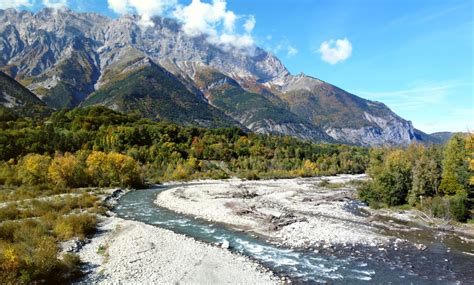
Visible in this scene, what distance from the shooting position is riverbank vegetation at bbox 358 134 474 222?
1599 inches

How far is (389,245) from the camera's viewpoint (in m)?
28.9

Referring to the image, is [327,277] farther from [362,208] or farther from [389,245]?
[362,208]

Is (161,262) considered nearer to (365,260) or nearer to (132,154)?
(365,260)

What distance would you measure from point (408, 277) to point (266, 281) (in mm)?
9202

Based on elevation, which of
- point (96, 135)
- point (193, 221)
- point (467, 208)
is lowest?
point (193, 221)

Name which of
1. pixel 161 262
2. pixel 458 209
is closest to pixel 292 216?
pixel 458 209

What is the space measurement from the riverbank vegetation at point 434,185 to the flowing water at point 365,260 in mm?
7746

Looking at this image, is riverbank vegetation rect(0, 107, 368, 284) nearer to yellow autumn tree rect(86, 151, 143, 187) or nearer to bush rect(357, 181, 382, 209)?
yellow autumn tree rect(86, 151, 143, 187)

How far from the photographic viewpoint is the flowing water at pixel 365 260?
21797 mm

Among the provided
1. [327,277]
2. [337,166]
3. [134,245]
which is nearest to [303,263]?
[327,277]

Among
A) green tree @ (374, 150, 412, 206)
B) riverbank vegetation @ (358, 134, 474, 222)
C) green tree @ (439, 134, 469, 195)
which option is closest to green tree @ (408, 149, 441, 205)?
riverbank vegetation @ (358, 134, 474, 222)

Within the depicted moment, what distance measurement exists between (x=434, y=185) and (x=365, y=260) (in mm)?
29092

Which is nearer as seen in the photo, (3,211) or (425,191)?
(3,211)

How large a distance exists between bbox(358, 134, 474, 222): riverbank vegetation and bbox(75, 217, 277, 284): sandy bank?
2847 cm
